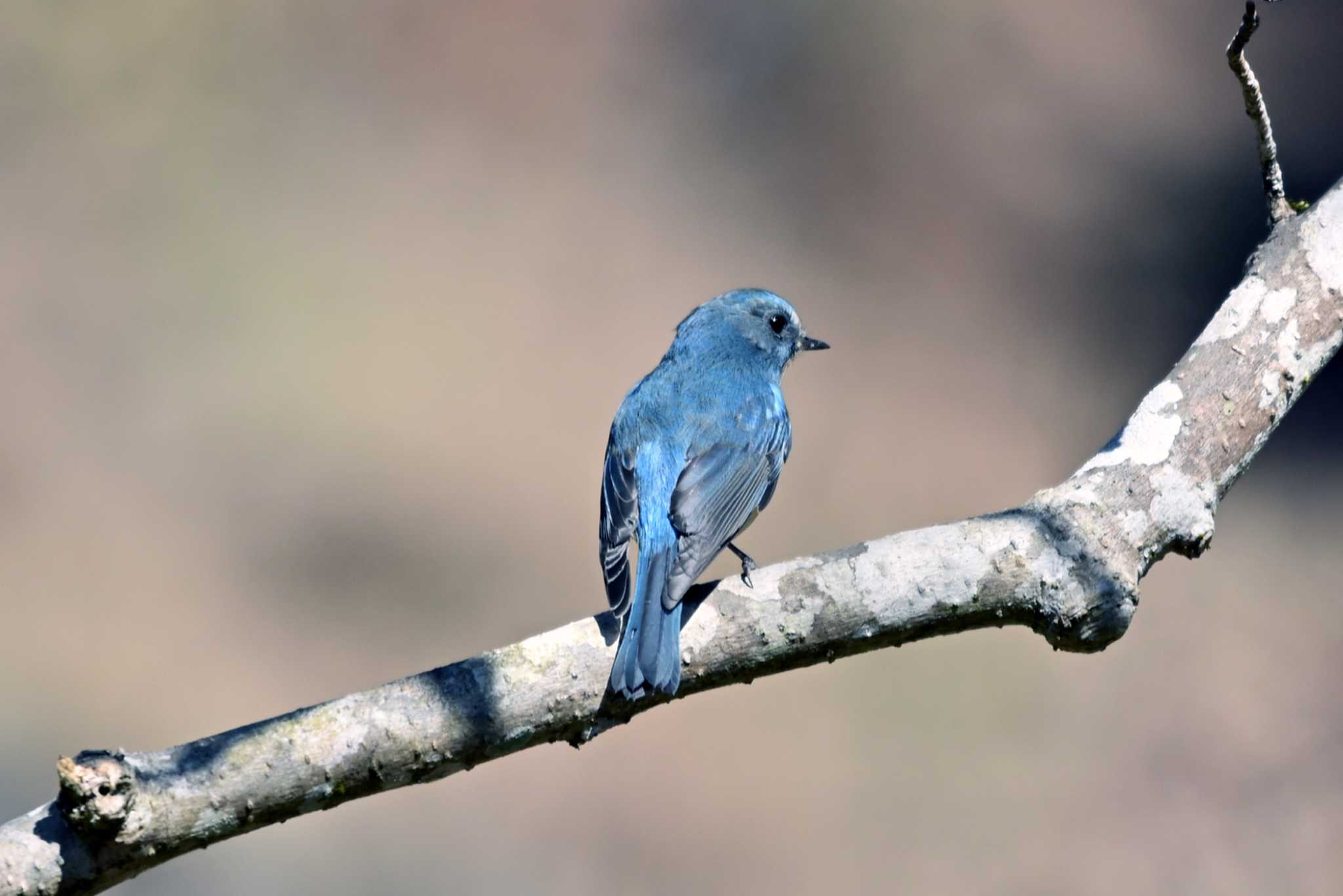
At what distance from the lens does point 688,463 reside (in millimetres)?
3746

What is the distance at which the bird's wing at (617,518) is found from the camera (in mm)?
3236

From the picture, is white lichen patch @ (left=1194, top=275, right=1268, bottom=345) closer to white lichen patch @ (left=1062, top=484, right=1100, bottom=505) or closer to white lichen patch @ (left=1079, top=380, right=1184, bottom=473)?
white lichen patch @ (left=1079, top=380, right=1184, bottom=473)

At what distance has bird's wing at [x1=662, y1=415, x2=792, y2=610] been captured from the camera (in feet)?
10.9

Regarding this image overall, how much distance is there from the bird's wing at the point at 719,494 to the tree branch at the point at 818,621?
260mm

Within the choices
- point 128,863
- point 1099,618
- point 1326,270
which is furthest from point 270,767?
point 1326,270

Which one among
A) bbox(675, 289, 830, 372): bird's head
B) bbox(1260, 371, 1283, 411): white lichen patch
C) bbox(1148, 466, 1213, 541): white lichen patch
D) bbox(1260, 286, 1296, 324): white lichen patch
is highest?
bbox(675, 289, 830, 372): bird's head

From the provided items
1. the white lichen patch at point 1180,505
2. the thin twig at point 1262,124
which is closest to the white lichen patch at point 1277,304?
the thin twig at point 1262,124

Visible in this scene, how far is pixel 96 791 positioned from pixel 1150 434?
7.62 ft

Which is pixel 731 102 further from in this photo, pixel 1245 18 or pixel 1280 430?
pixel 1245 18

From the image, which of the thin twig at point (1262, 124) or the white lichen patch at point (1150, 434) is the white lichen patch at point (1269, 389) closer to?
the white lichen patch at point (1150, 434)

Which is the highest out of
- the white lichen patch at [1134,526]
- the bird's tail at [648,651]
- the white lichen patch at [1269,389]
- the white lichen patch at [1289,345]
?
the white lichen patch at [1289,345]

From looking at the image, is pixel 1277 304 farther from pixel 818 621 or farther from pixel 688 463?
pixel 688 463

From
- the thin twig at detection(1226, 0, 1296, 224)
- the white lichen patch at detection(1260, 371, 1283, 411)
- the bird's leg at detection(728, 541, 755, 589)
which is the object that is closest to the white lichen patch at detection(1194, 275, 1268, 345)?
the white lichen patch at detection(1260, 371, 1283, 411)

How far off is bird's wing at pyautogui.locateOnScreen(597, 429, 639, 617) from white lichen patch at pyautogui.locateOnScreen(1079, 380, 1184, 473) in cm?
112
